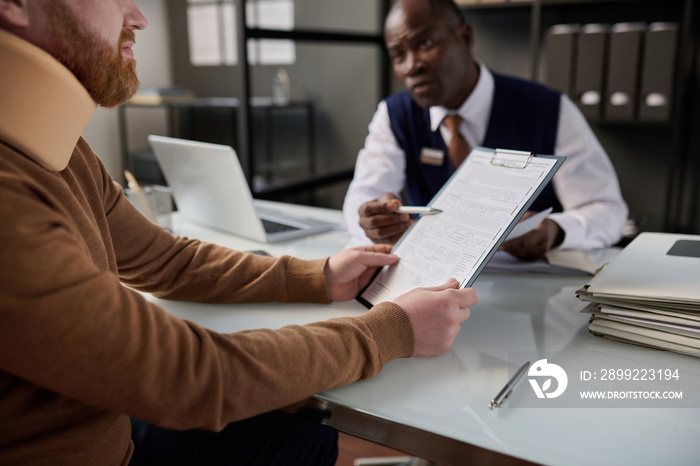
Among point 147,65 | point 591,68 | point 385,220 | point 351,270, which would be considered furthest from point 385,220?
point 147,65

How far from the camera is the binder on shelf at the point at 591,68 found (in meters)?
2.23

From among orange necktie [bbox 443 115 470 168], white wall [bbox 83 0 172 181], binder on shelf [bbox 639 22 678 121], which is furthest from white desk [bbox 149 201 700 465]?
white wall [bbox 83 0 172 181]

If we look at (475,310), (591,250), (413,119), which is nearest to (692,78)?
(413,119)

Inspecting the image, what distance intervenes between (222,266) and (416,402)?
0.49 m

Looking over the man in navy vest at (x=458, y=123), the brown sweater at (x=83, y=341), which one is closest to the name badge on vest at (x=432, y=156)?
the man in navy vest at (x=458, y=123)

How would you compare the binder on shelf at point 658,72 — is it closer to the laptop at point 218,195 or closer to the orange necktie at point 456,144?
the orange necktie at point 456,144

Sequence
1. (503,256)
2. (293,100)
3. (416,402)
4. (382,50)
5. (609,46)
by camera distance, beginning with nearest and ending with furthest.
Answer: (416,402)
(503,256)
(609,46)
(382,50)
(293,100)

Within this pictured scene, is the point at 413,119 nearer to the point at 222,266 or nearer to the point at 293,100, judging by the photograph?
the point at 222,266

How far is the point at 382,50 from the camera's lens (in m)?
3.08

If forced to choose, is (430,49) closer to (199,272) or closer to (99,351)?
(199,272)

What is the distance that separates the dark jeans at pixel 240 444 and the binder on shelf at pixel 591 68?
6.08ft

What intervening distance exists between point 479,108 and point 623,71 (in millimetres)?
831

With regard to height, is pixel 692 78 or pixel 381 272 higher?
pixel 692 78

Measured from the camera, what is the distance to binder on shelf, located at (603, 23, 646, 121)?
217 cm
